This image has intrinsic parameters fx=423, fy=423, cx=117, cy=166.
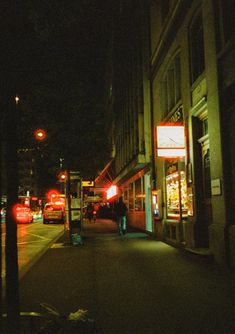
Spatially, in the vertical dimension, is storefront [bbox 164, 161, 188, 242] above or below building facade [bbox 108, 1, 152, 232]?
below

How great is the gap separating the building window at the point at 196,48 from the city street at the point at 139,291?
5.71 m

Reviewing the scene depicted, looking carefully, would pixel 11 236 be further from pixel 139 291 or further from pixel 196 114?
pixel 196 114

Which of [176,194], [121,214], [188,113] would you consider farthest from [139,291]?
[121,214]

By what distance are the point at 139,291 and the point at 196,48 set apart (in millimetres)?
8613

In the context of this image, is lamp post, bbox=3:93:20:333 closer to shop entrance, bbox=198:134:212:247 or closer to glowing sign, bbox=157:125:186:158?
shop entrance, bbox=198:134:212:247

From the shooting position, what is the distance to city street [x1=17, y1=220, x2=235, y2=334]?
228 inches

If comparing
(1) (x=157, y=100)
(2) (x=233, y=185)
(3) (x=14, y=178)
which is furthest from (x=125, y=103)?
(3) (x=14, y=178)

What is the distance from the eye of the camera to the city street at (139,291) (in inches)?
228

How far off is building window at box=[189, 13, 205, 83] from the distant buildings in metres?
0.03

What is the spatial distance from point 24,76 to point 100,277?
5.28 m

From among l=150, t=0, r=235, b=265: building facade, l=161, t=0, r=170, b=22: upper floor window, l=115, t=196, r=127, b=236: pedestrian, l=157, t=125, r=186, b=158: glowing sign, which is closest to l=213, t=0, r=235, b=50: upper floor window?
l=150, t=0, r=235, b=265: building facade

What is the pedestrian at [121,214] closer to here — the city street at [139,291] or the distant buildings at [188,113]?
the distant buildings at [188,113]

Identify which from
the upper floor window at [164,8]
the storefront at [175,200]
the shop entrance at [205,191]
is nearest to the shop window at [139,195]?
the storefront at [175,200]

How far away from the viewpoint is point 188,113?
543 inches
